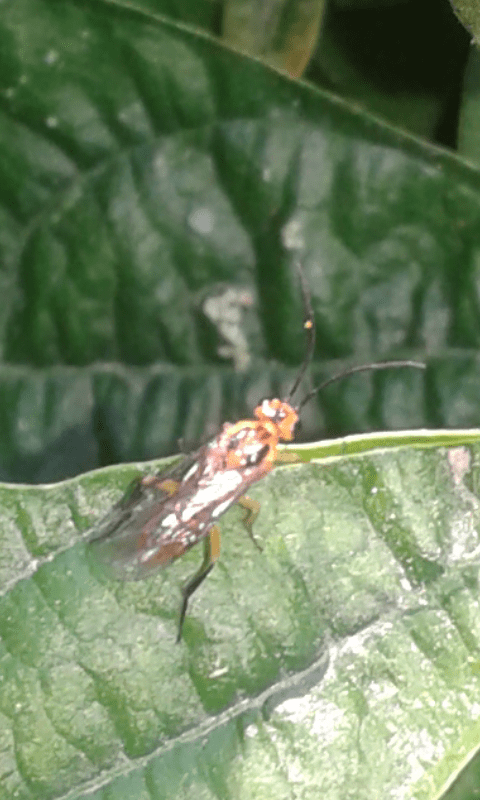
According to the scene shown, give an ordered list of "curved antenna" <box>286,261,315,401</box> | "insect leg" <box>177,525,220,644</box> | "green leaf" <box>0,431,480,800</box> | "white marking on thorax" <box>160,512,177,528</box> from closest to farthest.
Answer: "green leaf" <box>0,431,480,800</box> → "insect leg" <box>177,525,220,644</box> → "curved antenna" <box>286,261,315,401</box> → "white marking on thorax" <box>160,512,177,528</box>

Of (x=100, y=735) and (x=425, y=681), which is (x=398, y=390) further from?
(x=100, y=735)

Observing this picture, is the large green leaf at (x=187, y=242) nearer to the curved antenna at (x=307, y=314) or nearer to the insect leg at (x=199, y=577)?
the curved antenna at (x=307, y=314)

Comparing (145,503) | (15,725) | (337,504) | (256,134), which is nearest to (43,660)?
(15,725)

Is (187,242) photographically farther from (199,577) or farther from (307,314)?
(199,577)

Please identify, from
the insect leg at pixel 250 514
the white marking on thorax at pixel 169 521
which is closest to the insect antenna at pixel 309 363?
the insect leg at pixel 250 514

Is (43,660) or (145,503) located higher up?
(145,503)

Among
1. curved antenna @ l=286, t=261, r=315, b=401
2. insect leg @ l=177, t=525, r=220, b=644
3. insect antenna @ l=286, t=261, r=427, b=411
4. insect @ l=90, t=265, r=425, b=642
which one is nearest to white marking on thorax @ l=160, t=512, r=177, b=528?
insect @ l=90, t=265, r=425, b=642

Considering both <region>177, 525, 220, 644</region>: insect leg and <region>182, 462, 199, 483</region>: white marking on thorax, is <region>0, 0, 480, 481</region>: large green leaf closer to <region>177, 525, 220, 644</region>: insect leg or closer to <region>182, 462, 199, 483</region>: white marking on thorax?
<region>182, 462, 199, 483</region>: white marking on thorax
